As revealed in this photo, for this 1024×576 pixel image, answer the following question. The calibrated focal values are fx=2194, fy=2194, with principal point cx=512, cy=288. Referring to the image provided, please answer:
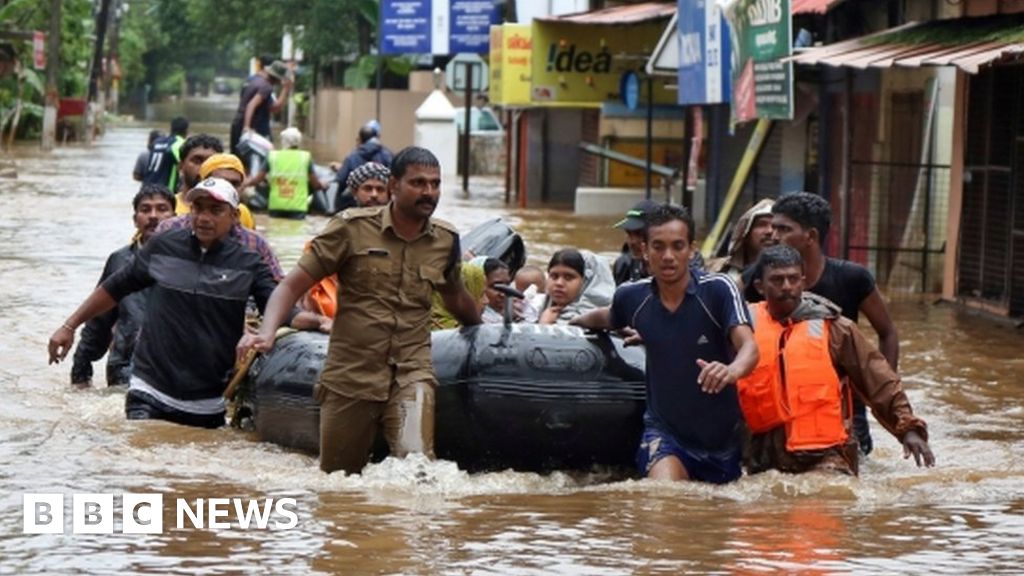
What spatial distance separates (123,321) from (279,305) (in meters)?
3.62

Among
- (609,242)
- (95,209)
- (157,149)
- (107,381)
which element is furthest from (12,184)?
(107,381)

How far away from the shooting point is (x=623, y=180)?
34.7 m

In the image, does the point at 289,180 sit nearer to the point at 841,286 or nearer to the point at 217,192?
the point at 217,192

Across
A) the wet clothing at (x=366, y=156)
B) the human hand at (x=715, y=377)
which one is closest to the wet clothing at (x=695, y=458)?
the human hand at (x=715, y=377)

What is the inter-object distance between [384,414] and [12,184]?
26.5 m

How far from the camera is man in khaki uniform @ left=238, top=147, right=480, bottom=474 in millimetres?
8922

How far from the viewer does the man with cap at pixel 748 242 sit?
32.9ft

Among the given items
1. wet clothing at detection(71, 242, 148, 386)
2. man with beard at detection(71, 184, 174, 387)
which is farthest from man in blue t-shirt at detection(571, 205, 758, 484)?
wet clothing at detection(71, 242, 148, 386)

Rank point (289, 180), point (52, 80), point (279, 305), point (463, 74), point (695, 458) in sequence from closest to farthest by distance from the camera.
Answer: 1. point (279, 305)
2. point (695, 458)
3. point (289, 180)
4. point (463, 74)
5. point (52, 80)

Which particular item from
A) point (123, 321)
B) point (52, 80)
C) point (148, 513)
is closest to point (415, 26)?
point (52, 80)

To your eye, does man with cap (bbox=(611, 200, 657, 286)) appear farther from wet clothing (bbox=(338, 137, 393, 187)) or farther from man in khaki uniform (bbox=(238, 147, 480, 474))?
wet clothing (bbox=(338, 137, 393, 187))

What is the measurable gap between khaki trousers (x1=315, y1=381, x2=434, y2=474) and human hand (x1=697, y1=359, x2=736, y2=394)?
1.23 meters

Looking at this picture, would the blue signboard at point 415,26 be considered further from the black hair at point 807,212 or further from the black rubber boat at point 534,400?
the black hair at point 807,212

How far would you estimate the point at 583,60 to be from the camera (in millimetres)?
32281
